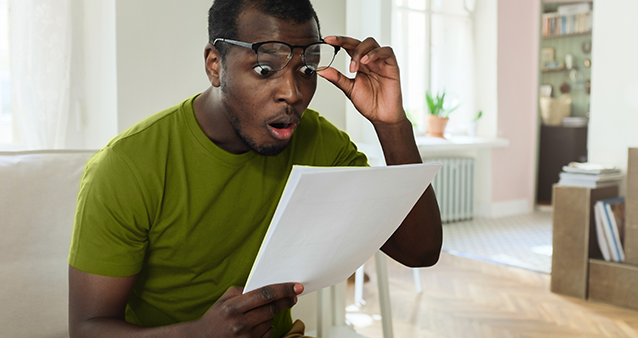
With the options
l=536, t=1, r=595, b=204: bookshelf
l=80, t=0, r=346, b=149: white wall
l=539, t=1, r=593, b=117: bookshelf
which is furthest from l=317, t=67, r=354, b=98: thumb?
l=539, t=1, r=593, b=117: bookshelf

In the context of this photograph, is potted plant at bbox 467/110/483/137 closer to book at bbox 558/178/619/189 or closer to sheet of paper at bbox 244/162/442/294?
book at bbox 558/178/619/189

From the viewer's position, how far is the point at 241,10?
3.22 feet

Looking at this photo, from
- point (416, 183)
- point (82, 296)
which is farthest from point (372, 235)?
point (82, 296)

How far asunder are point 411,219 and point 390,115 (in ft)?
0.77

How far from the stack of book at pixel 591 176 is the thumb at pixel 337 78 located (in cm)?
224

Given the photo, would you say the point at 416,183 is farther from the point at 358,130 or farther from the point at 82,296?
the point at 358,130

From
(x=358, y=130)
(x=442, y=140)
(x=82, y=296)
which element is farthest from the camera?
(x=442, y=140)

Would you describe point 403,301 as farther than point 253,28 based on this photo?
Yes

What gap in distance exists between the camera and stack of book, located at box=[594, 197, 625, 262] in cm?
288

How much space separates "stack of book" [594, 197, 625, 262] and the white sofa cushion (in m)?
2.66

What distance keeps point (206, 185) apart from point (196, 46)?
112cm

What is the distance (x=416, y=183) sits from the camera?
0.83 metres

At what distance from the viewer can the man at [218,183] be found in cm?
92

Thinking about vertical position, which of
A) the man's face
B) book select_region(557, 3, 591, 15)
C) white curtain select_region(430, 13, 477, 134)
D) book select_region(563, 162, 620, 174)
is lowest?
book select_region(563, 162, 620, 174)
